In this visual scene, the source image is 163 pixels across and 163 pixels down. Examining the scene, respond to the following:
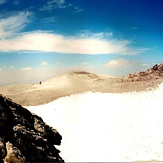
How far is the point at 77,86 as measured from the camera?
38094mm

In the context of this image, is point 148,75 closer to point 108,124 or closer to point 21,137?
point 108,124

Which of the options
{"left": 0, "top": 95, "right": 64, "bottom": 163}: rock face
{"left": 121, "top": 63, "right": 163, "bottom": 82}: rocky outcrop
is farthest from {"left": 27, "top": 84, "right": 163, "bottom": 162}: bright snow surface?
{"left": 121, "top": 63, "right": 163, "bottom": 82}: rocky outcrop

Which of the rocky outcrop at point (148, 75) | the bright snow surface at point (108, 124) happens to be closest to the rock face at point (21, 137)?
the bright snow surface at point (108, 124)

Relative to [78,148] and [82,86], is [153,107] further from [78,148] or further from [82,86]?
[82,86]

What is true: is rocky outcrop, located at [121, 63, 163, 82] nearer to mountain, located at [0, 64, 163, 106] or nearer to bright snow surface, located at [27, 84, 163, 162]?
mountain, located at [0, 64, 163, 106]

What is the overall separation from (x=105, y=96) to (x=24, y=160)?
23466 millimetres

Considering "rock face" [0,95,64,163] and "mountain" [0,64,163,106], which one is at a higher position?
"mountain" [0,64,163,106]

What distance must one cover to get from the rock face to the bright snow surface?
18.6ft

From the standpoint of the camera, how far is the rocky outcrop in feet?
129

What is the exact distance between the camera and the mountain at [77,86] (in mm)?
34188

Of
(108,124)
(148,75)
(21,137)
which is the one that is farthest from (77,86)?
(21,137)

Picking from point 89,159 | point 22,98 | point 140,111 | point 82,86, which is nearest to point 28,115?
point 89,159

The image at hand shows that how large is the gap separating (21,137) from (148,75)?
33054 millimetres

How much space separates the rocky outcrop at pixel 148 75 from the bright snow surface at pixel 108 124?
23.0 ft
